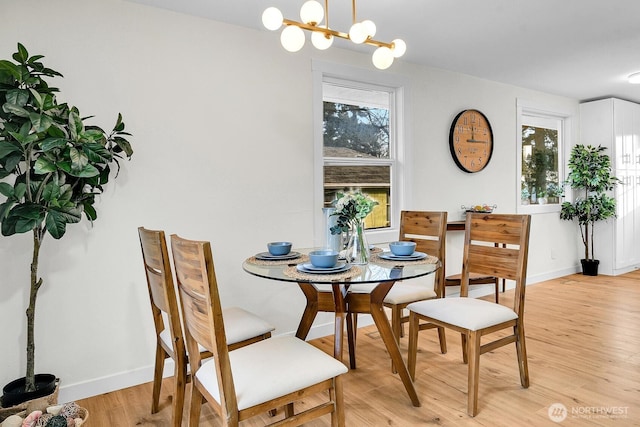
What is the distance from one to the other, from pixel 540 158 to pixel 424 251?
3.41m

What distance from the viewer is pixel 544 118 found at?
537 cm

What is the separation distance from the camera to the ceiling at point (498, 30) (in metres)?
2.68

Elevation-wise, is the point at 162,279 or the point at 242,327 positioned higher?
the point at 162,279

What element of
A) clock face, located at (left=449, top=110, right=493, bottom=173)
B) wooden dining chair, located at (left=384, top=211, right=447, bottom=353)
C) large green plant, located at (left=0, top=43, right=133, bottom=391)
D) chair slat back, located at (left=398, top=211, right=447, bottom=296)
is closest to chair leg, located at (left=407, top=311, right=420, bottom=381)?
wooden dining chair, located at (left=384, top=211, right=447, bottom=353)

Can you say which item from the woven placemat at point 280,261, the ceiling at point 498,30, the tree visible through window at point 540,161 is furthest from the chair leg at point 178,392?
the tree visible through window at point 540,161

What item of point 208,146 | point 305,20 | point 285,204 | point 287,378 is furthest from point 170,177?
point 287,378

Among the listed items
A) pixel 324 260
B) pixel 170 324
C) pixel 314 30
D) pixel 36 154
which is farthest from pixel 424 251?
pixel 36 154

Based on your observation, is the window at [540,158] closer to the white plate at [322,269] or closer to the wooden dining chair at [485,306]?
the wooden dining chair at [485,306]

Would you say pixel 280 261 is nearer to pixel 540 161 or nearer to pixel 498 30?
pixel 498 30

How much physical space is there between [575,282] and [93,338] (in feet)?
17.2

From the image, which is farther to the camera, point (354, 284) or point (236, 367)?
point (354, 284)

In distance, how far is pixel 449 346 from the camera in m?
3.11

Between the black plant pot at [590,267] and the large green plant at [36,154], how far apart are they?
5.83 m

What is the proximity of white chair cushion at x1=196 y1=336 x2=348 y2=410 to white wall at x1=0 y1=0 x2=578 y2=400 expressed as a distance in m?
1.23
